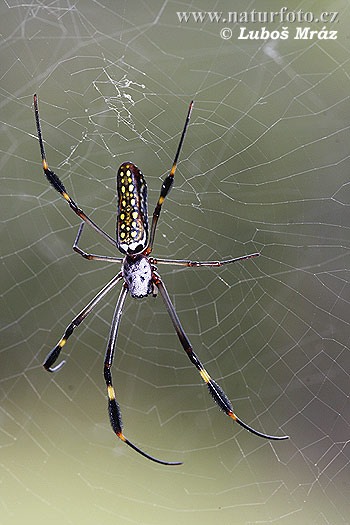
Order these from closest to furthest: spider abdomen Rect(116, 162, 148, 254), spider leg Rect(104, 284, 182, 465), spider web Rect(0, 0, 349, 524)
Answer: spider abdomen Rect(116, 162, 148, 254) → spider leg Rect(104, 284, 182, 465) → spider web Rect(0, 0, 349, 524)

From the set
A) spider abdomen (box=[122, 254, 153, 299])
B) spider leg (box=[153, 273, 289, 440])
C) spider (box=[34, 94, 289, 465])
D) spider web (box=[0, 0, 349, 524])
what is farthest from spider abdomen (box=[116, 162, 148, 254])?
spider web (box=[0, 0, 349, 524])

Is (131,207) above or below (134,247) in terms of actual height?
above

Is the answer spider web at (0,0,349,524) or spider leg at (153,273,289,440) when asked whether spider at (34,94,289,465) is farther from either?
spider web at (0,0,349,524)

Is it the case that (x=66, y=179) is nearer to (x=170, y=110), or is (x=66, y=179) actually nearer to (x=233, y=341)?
(x=170, y=110)

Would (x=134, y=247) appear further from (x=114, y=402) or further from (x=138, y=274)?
(x=114, y=402)

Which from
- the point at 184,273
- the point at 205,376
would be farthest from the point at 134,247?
the point at 184,273

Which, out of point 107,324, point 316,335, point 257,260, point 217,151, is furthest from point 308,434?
point 217,151
